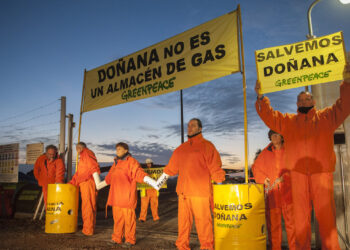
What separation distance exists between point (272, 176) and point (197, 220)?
1347mm

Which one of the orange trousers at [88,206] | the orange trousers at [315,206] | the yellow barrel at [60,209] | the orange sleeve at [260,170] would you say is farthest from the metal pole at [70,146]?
the orange trousers at [315,206]

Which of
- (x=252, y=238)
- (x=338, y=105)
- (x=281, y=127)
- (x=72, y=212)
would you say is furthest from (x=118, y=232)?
(x=338, y=105)

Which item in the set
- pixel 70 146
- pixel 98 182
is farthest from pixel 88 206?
pixel 70 146

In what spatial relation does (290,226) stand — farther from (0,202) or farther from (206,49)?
(0,202)

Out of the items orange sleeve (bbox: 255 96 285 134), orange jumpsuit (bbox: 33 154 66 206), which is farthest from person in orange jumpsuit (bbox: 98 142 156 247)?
orange jumpsuit (bbox: 33 154 66 206)

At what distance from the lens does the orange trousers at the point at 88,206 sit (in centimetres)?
632

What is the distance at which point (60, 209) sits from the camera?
20.9 feet

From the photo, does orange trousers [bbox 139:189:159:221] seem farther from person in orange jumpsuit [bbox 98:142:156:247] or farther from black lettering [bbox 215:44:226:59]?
black lettering [bbox 215:44:226:59]

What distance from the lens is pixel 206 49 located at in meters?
5.44

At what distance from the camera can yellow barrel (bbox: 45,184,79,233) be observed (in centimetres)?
636

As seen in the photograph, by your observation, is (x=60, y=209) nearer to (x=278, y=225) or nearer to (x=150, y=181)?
(x=150, y=181)

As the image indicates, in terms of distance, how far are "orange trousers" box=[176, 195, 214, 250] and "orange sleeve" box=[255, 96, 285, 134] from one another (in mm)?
1426

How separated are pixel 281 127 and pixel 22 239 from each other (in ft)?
17.2

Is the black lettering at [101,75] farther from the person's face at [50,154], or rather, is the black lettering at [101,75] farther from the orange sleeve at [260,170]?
the orange sleeve at [260,170]
